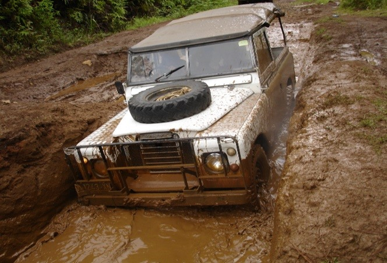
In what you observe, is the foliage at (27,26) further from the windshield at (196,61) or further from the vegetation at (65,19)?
the windshield at (196,61)

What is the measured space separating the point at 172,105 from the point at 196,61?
3.71 ft

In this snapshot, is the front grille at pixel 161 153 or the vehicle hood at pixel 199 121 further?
the front grille at pixel 161 153

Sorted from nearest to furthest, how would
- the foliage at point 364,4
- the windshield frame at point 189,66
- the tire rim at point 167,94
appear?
the tire rim at point 167,94 → the windshield frame at point 189,66 → the foliage at point 364,4

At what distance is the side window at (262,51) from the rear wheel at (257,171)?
119 cm

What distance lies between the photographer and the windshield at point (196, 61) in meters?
4.14

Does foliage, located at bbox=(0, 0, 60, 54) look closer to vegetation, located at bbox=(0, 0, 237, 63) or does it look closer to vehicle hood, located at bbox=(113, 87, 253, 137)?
vegetation, located at bbox=(0, 0, 237, 63)

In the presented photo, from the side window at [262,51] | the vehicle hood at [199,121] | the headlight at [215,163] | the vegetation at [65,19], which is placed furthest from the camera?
the vegetation at [65,19]

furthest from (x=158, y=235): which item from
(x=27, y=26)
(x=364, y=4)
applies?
(x=364, y=4)

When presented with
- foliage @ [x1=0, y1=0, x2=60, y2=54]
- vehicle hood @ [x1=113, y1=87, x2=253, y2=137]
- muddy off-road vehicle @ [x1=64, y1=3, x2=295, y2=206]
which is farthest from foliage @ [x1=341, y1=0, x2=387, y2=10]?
foliage @ [x1=0, y1=0, x2=60, y2=54]

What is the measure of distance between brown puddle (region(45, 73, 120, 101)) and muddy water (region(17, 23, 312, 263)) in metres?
4.72

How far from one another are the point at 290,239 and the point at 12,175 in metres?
3.10

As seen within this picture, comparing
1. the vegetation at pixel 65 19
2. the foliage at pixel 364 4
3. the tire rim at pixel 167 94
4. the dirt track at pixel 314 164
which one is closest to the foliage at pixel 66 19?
the vegetation at pixel 65 19

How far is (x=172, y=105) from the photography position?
335cm

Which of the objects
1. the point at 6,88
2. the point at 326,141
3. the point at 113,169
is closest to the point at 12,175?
the point at 113,169
